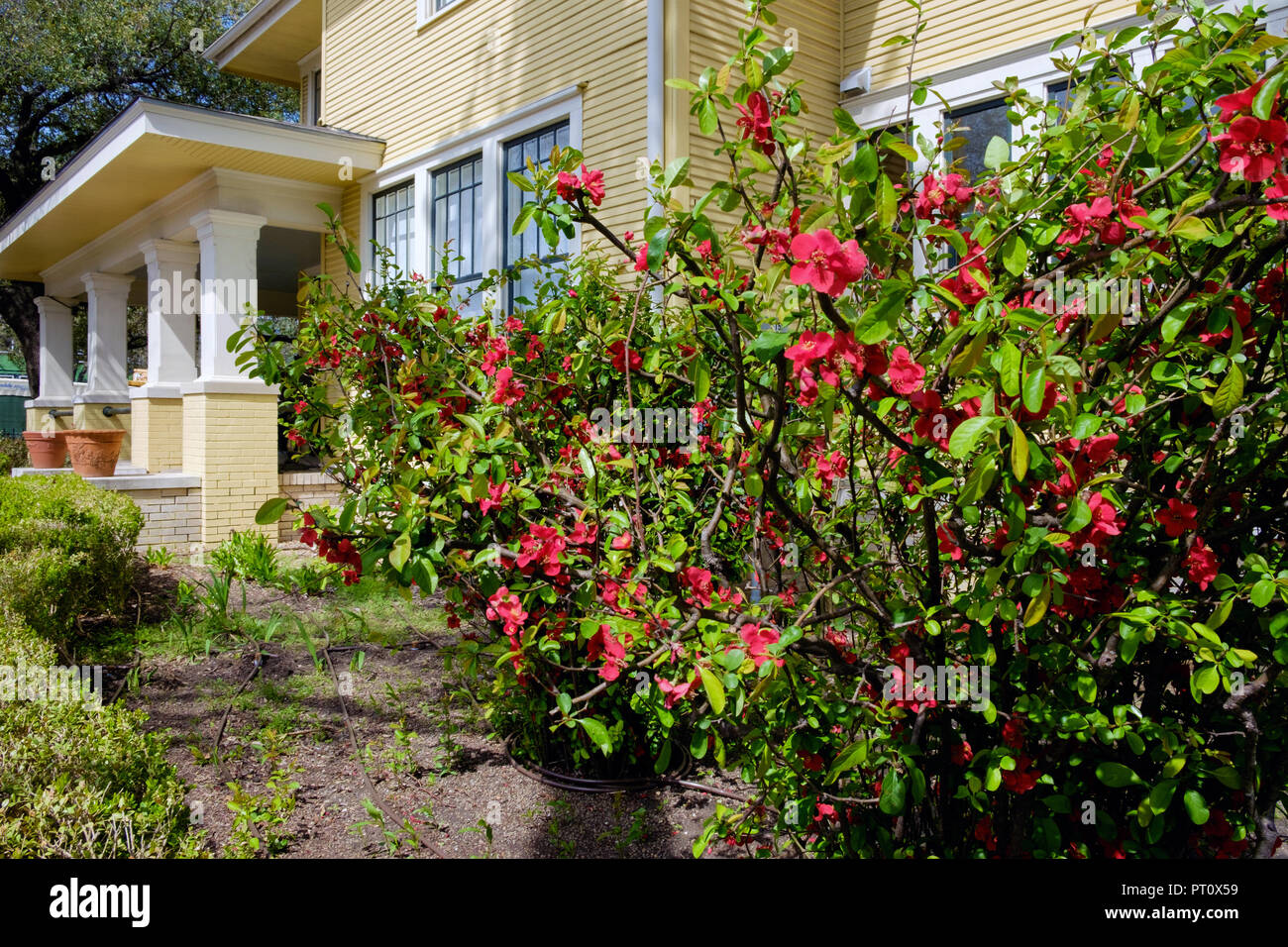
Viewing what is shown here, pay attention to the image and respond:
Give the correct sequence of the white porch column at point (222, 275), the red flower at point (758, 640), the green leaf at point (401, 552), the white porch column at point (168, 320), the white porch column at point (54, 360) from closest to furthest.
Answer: the red flower at point (758, 640) → the green leaf at point (401, 552) → the white porch column at point (222, 275) → the white porch column at point (168, 320) → the white porch column at point (54, 360)

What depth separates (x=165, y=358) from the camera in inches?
421

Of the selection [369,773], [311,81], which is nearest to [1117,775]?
[369,773]

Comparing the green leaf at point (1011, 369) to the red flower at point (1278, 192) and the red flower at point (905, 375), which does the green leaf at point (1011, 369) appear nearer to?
the red flower at point (905, 375)

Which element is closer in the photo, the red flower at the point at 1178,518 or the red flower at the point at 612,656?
the red flower at the point at 1178,518

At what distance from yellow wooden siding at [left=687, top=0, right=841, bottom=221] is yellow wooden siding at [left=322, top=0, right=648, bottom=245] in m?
0.46

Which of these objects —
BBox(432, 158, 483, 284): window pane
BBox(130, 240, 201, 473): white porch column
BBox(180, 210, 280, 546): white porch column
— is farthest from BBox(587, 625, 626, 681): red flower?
BBox(130, 240, 201, 473): white porch column

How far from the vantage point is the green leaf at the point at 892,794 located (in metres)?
1.84

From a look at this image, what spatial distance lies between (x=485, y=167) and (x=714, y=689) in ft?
27.3

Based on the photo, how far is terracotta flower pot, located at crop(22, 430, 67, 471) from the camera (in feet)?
33.0

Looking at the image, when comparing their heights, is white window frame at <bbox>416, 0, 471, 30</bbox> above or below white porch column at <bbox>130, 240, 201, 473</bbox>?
above

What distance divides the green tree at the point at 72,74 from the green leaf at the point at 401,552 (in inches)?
770

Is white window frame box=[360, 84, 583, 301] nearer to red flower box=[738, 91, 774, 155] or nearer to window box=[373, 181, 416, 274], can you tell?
window box=[373, 181, 416, 274]

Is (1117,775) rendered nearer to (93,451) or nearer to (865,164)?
(865,164)

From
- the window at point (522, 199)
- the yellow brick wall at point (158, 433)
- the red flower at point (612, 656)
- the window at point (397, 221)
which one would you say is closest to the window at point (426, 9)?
the window at point (397, 221)
